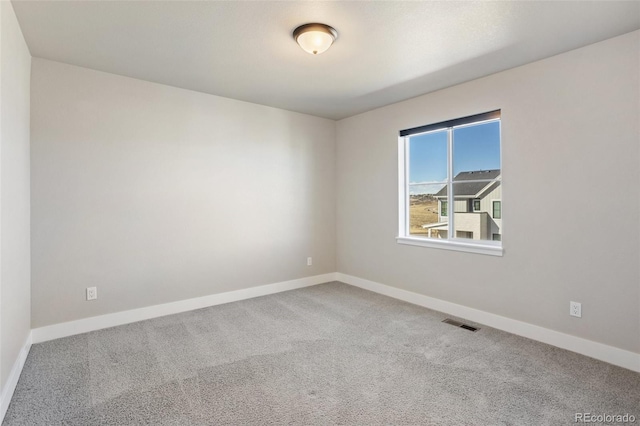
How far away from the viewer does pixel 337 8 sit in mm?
2143

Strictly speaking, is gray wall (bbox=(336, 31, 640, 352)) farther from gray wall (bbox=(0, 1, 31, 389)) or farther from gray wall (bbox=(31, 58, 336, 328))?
gray wall (bbox=(0, 1, 31, 389))

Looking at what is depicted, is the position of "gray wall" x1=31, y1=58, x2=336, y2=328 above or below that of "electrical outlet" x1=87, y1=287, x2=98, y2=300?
above

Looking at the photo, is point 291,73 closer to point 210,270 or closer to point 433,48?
point 433,48

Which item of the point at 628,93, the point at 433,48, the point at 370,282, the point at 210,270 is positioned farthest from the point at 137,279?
the point at 628,93

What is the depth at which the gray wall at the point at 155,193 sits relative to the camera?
298cm

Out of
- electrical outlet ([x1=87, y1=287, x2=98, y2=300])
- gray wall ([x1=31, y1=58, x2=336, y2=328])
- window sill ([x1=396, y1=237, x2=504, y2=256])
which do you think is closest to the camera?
gray wall ([x1=31, y1=58, x2=336, y2=328])

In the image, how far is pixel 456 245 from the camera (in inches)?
140

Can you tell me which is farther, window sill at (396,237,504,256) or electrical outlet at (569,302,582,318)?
window sill at (396,237,504,256)

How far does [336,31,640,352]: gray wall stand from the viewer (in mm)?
2475

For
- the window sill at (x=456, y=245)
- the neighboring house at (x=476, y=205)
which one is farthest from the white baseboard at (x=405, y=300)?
the neighboring house at (x=476, y=205)

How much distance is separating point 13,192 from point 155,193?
4.35 ft

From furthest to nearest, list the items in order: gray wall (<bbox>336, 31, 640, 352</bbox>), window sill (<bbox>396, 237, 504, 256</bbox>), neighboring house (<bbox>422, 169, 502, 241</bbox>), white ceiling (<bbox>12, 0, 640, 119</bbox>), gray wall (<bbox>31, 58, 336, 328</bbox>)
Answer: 1. neighboring house (<bbox>422, 169, 502, 241</bbox>)
2. window sill (<bbox>396, 237, 504, 256</bbox>)
3. gray wall (<bbox>31, 58, 336, 328</bbox>)
4. gray wall (<bbox>336, 31, 640, 352</bbox>)
5. white ceiling (<bbox>12, 0, 640, 119</bbox>)

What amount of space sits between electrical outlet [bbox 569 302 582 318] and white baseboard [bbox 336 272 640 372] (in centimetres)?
18


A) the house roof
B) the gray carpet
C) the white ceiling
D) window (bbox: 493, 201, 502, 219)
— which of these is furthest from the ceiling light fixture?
the gray carpet
